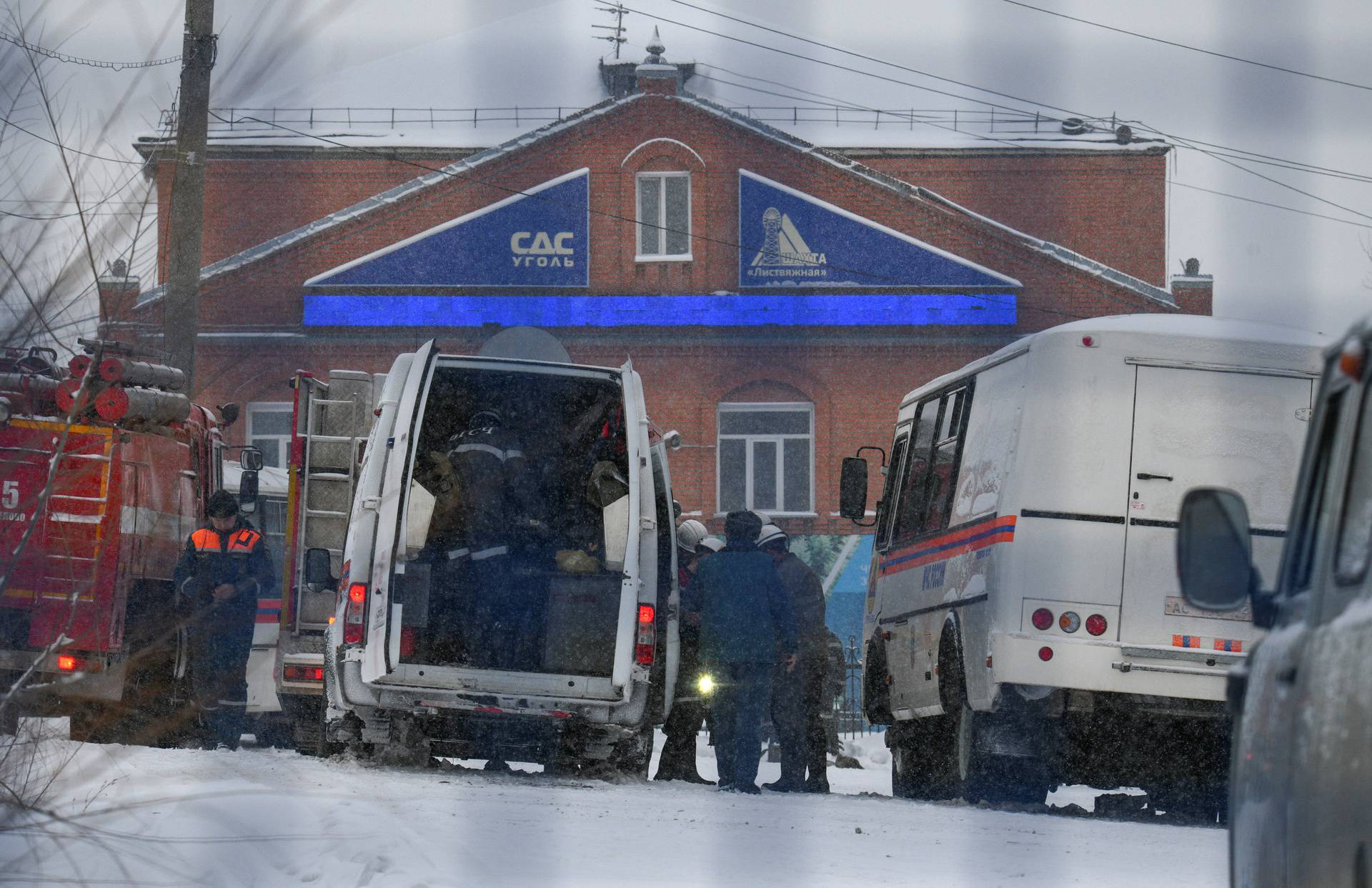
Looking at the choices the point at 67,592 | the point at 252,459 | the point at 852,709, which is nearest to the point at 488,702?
the point at 67,592

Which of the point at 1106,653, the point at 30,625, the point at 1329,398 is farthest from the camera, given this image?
the point at 1106,653

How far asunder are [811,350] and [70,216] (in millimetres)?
24468

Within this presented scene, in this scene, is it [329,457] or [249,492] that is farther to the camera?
[249,492]

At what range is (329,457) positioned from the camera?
38.8 feet

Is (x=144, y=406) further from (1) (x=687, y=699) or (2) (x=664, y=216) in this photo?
(2) (x=664, y=216)

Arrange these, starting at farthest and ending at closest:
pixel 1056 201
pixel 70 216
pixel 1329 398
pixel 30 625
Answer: pixel 1056 201
pixel 30 625
pixel 1329 398
pixel 70 216

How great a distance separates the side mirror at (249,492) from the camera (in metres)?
12.0

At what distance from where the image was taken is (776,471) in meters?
28.0

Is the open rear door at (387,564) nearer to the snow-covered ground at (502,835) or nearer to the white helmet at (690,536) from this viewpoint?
the snow-covered ground at (502,835)

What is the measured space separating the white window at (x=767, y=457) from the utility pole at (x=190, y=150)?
23.7 metres

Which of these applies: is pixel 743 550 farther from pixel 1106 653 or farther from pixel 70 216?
pixel 70 216

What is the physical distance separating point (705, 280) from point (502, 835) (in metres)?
21.6

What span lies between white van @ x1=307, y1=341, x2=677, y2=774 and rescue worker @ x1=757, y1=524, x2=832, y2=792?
37.1 inches

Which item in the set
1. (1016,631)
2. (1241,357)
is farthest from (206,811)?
(1241,357)
